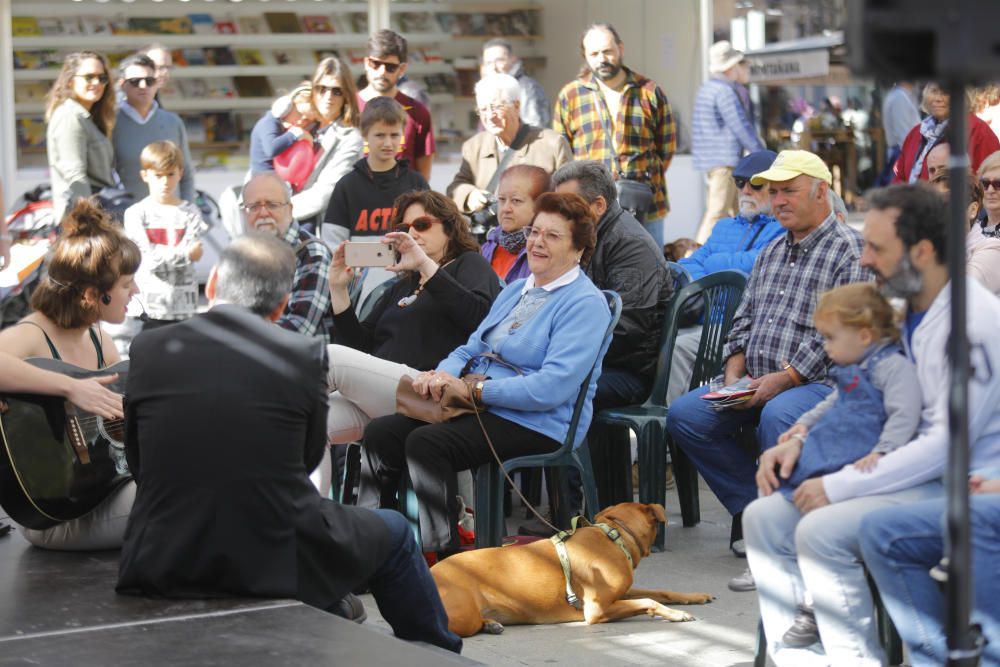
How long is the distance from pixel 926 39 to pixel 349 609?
234 cm

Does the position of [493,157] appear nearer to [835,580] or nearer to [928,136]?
[928,136]

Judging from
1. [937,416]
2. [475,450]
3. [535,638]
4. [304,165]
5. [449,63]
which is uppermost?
[449,63]

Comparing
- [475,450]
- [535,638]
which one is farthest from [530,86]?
[535,638]

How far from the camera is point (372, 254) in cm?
555

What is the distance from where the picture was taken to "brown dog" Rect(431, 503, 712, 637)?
15.0 feet

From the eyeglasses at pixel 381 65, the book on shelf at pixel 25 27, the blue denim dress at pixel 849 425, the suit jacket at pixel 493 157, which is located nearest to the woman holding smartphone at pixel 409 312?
the suit jacket at pixel 493 157

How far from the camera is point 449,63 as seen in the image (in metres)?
13.9

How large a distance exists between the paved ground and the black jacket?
0.88m

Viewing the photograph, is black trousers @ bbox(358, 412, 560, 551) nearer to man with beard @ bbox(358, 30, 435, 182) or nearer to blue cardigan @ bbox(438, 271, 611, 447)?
blue cardigan @ bbox(438, 271, 611, 447)

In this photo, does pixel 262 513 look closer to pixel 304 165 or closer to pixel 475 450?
pixel 475 450

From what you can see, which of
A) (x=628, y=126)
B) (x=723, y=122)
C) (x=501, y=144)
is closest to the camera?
(x=501, y=144)

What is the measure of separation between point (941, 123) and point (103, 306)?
177 inches

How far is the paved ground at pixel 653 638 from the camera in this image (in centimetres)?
433

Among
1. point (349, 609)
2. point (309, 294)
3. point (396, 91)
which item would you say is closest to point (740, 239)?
point (309, 294)
